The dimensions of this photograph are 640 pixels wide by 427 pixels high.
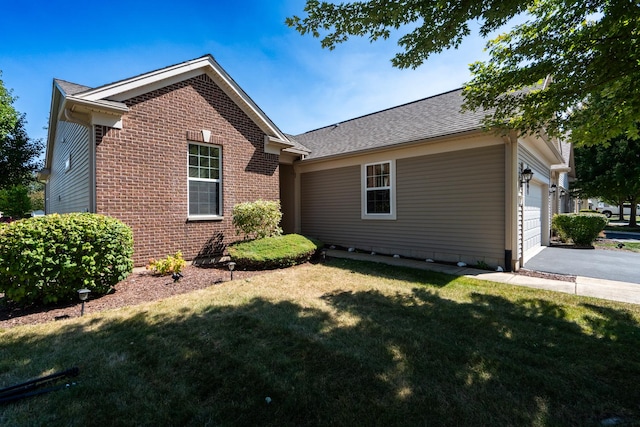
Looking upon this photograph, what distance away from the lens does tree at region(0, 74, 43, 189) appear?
70.0 feet

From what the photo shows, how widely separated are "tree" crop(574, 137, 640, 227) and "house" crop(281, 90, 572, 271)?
12743 mm

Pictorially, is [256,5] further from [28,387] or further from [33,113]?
[33,113]

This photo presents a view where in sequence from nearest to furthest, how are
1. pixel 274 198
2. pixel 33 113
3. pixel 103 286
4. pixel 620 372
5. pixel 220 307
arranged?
pixel 620 372, pixel 220 307, pixel 103 286, pixel 274 198, pixel 33 113

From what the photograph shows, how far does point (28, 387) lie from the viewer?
2.46 metres

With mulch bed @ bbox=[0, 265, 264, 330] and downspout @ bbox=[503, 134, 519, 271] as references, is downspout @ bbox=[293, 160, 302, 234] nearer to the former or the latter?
mulch bed @ bbox=[0, 265, 264, 330]

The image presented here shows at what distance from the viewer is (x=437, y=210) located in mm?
8039

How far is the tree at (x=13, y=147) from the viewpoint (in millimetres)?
21328

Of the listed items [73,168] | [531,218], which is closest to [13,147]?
[73,168]

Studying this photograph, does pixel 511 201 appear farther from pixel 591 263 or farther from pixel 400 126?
pixel 400 126

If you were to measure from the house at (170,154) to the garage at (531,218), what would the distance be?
7.82 m

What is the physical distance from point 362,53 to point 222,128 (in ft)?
14.4

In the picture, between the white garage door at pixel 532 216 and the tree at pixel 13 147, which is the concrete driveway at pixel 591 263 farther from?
the tree at pixel 13 147

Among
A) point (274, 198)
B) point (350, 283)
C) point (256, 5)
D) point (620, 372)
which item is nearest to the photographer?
point (620, 372)

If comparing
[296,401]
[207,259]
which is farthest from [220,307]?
[207,259]
